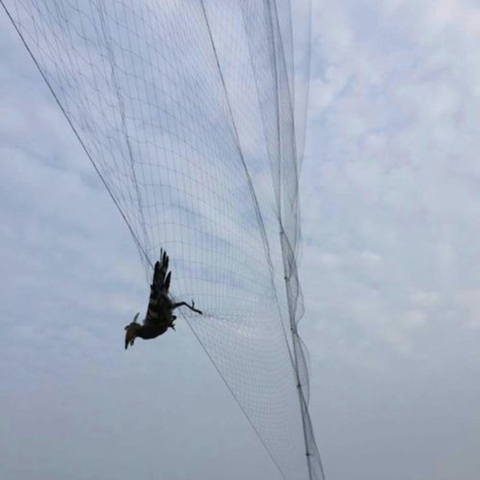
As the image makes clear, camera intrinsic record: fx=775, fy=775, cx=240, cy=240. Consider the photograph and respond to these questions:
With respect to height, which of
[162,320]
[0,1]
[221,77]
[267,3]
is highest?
[267,3]

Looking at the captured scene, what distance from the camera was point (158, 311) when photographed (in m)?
10.8

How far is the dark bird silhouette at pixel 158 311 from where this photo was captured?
10586 mm

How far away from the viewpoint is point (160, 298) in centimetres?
1070

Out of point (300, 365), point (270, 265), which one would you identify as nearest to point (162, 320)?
Result: point (270, 265)

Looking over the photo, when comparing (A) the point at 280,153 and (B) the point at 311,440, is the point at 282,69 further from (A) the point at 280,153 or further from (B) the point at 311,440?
(B) the point at 311,440

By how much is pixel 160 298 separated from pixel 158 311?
9.1 inches

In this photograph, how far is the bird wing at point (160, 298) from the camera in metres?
10.6

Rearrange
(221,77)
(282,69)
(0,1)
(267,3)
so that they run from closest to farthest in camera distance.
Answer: (0,1) < (221,77) < (267,3) < (282,69)

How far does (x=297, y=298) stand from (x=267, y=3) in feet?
23.1

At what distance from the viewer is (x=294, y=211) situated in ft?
62.2

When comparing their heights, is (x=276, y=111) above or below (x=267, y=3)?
below

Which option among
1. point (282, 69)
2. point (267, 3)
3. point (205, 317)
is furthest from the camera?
point (282, 69)

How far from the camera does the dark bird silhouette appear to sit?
10.6 metres

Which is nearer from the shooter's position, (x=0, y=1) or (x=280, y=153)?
(x=0, y=1)
